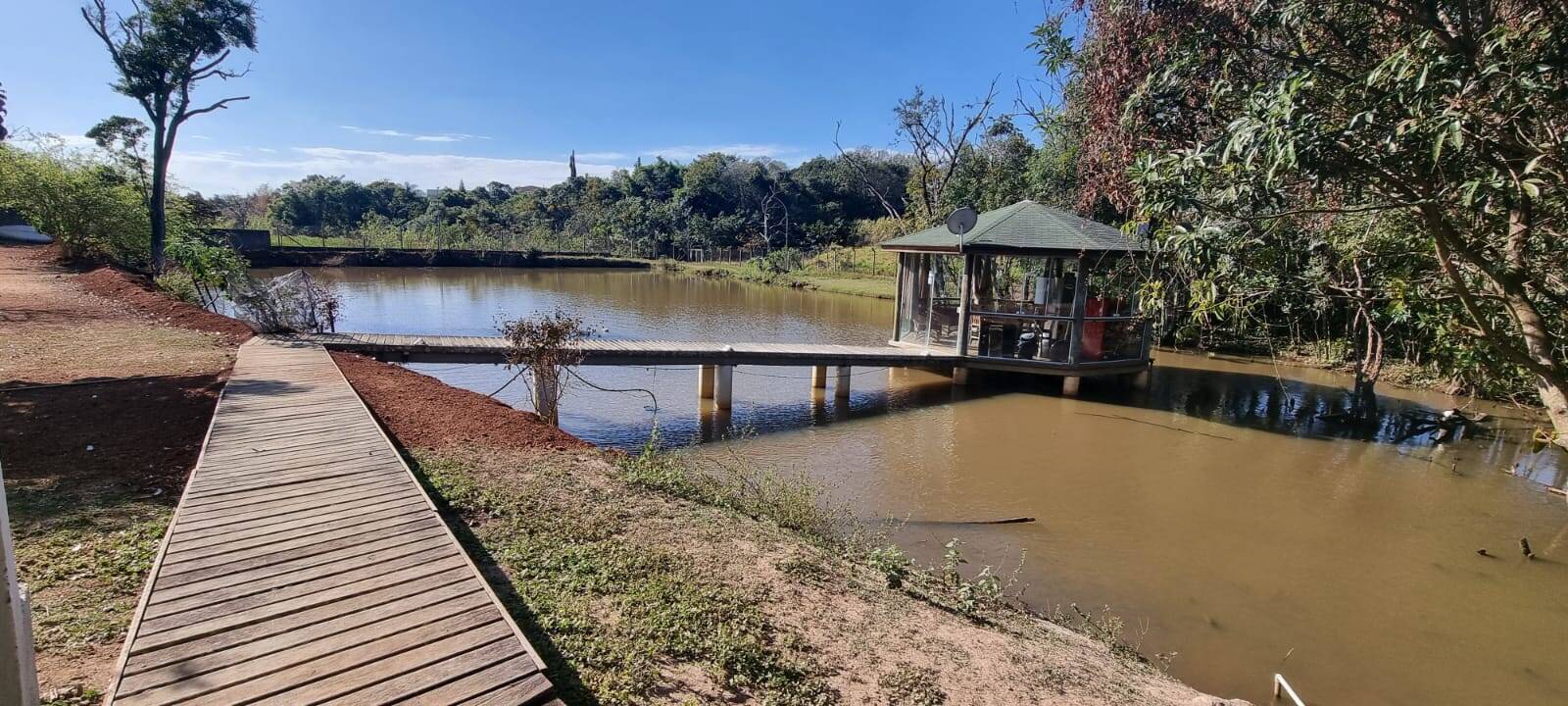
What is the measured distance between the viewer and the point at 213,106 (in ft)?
60.6

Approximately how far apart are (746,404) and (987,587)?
688 cm

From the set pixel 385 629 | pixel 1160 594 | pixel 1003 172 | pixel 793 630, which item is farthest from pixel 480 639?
pixel 1003 172

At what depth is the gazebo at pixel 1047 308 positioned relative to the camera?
12.4 meters

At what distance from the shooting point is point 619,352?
34.7 feet

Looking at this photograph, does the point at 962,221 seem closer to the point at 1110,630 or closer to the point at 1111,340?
the point at 1111,340

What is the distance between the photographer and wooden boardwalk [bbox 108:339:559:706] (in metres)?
2.73

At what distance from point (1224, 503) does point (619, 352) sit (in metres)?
7.93

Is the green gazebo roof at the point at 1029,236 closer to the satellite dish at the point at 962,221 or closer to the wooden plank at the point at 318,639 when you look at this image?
the satellite dish at the point at 962,221

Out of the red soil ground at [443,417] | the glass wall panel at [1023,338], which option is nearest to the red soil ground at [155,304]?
the red soil ground at [443,417]

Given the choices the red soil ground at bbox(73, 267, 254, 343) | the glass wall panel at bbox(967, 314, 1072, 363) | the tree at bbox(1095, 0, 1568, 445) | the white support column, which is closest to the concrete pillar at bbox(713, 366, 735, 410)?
the glass wall panel at bbox(967, 314, 1072, 363)

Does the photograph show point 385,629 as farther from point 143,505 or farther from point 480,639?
point 143,505

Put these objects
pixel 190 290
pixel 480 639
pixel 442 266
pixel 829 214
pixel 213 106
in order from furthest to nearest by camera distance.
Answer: pixel 829 214 < pixel 442 266 < pixel 213 106 < pixel 190 290 < pixel 480 639

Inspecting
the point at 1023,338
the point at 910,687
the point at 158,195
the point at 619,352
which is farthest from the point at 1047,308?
the point at 158,195

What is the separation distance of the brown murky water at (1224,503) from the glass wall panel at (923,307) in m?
0.99
